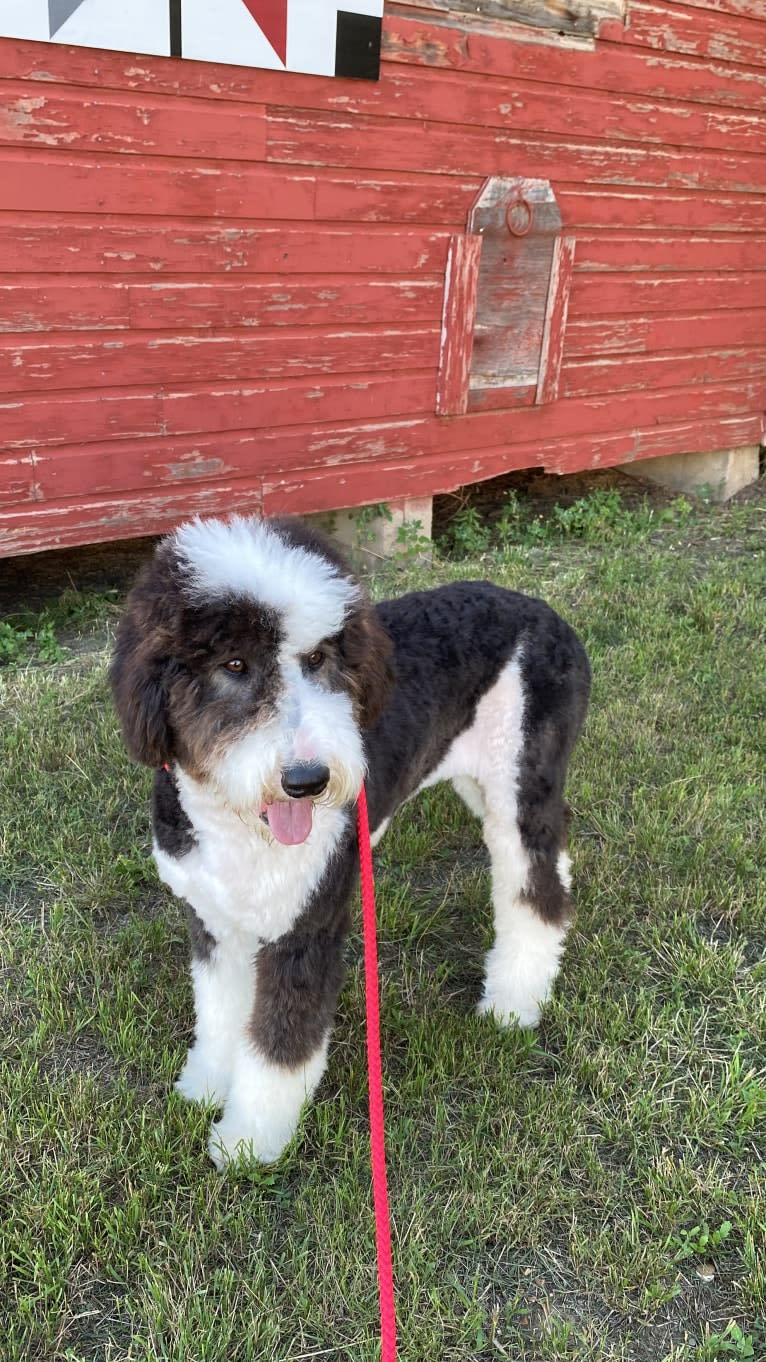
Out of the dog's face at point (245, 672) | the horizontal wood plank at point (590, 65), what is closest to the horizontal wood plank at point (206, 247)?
the horizontal wood plank at point (590, 65)

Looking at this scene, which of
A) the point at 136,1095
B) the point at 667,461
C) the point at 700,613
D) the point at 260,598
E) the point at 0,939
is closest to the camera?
the point at 260,598

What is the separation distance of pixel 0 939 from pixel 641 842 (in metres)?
2.14

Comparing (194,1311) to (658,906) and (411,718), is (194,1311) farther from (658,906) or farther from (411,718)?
(658,906)

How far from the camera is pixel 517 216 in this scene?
559 centimetres

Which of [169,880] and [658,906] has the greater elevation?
[169,880]

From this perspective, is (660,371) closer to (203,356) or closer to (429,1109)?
(203,356)

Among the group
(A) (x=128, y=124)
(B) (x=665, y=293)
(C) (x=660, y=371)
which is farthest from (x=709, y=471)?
(A) (x=128, y=124)

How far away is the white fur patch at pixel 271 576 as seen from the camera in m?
1.76

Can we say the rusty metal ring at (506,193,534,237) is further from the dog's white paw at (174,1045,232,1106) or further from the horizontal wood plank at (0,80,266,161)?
the dog's white paw at (174,1045,232,1106)

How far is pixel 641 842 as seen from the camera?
11.0 feet

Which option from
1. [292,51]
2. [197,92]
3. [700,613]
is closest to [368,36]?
[292,51]

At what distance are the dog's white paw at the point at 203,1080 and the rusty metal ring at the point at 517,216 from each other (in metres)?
4.95

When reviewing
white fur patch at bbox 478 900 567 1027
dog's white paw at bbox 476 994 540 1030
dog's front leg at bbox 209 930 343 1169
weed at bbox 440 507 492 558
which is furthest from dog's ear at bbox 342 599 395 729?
weed at bbox 440 507 492 558

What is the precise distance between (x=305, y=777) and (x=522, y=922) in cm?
129
